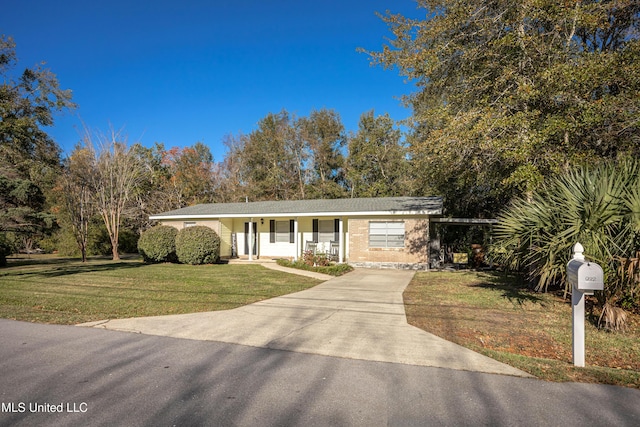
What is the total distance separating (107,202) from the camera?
21250 mm

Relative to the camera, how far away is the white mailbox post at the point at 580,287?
13.2ft

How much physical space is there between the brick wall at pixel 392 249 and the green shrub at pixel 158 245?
878 cm

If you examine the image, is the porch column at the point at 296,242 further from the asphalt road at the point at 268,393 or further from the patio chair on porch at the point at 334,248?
the asphalt road at the point at 268,393

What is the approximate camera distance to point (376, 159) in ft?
102

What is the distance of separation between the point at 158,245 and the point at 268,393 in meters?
15.6

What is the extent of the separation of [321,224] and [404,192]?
11861 mm

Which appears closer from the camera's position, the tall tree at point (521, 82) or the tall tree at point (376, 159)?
the tall tree at point (521, 82)

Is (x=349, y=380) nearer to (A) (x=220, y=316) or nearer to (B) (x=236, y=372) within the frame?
(B) (x=236, y=372)

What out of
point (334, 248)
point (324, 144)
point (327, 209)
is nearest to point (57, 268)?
point (327, 209)

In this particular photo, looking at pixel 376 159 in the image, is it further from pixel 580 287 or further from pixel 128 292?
pixel 580 287

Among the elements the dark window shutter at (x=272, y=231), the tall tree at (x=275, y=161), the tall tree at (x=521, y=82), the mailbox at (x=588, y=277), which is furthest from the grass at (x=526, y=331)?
the tall tree at (x=275, y=161)

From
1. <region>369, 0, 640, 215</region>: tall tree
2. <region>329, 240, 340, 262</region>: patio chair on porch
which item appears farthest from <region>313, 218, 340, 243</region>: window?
<region>369, 0, 640, 215</region>: tall tree

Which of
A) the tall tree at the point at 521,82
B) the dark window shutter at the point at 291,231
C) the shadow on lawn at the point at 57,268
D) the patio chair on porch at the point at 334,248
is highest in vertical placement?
the tall tree at the point at 521,82

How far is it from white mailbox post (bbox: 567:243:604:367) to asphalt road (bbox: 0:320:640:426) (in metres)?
0.73
